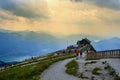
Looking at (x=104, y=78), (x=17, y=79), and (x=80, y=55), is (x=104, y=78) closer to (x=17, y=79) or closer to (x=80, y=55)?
(x=17, y=79)

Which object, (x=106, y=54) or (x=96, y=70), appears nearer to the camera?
(x=96, y=70)

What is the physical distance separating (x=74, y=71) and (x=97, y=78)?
10.5 metres

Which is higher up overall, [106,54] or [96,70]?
[106,54]

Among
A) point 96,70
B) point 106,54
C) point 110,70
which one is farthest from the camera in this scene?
point 106,54

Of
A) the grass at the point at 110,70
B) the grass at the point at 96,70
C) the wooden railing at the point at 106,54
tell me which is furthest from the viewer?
the wooden railing at the point at 106,54

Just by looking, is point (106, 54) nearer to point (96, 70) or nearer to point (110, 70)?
point (96, 70)

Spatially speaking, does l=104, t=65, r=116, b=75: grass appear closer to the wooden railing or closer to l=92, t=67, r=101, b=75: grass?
l=92, t=67, r=101, b=75: grass

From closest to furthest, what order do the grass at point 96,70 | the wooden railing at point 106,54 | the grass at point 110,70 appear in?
1. the grass at point 110,70
2. the grass at point 96,70
3. the wooden railing at point 106,54

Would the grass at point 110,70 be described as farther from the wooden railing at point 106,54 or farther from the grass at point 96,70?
the wooden railing at point 106,54

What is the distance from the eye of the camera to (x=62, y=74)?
65062 mm

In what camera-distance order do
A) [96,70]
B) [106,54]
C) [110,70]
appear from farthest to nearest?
[106,54]
[96,70]
[110,70]

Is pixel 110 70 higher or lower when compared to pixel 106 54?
lower

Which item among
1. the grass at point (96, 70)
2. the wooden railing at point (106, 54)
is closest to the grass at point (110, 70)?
the grass at point (96, 70)

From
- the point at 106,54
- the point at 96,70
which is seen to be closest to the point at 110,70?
the point at 96,70
